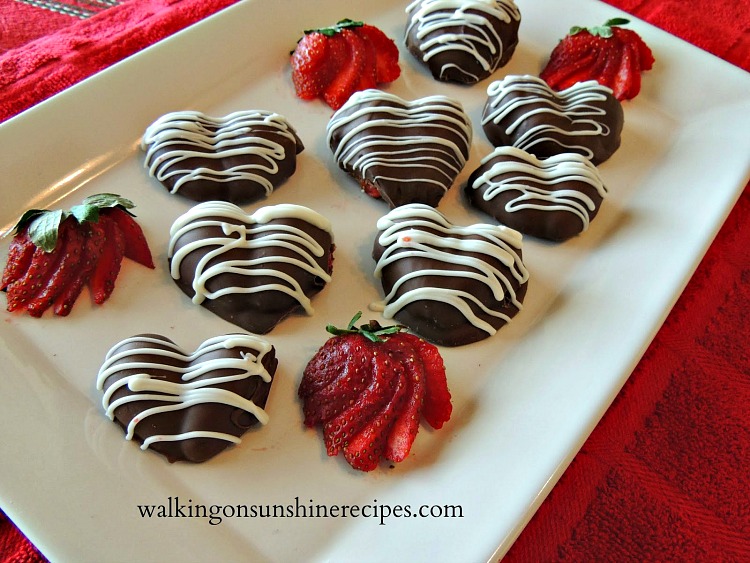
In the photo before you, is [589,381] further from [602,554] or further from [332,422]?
[332,422]

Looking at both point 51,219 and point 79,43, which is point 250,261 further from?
point 79,43

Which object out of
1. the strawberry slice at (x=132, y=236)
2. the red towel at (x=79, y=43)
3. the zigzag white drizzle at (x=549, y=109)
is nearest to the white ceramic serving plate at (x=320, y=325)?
the strawberry slice at (x=132, y=236)

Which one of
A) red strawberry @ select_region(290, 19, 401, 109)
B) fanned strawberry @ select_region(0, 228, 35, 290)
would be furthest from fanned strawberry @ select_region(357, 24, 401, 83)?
fanned strawberry @ select_region(0, 228, 35, 290)

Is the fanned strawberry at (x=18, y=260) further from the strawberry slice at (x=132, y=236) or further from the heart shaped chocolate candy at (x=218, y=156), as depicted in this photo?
the heart shaped chocolate candy at (x=218, y=156)

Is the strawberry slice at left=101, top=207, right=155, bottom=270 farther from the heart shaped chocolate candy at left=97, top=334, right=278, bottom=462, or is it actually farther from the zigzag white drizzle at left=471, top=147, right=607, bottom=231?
the zigzag white drizzle at left=471, top=147, right=607, bottom=231

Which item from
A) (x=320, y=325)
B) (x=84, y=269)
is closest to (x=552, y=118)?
(x=320, y=325)

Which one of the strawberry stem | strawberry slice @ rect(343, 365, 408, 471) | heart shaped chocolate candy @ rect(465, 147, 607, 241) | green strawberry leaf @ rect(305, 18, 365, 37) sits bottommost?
strawberry slice @ rect(343, 365, 408, 471)

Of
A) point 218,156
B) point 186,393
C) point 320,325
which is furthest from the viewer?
point 218,156
